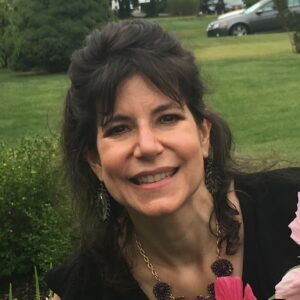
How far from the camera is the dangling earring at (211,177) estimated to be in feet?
7.16

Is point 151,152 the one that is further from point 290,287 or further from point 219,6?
point 219,6

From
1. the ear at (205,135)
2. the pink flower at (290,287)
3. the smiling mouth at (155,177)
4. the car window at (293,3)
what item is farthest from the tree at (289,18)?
the pink flower at (290,287)

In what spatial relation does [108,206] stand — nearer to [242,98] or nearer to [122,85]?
[122,85]

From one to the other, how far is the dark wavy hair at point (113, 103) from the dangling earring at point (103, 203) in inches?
1.1

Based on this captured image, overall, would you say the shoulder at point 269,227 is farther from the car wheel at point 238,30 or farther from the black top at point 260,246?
the car wheel at point 238,30

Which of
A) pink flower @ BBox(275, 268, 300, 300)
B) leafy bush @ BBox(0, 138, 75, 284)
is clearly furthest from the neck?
leafy bush @ BBox(0, 138, 75, 284)

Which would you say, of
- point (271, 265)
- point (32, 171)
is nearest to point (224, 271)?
point (271, 265)

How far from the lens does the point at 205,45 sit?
2025 cm

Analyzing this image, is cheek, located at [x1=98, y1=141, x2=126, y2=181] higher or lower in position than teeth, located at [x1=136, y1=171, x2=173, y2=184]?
higher

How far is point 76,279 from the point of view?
7.45 ft

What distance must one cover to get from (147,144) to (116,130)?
16cm

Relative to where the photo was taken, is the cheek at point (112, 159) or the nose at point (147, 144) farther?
the cheek at point (112, 159)

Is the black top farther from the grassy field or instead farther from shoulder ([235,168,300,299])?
the grassy field

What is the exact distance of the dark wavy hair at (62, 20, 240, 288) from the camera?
1.92m
